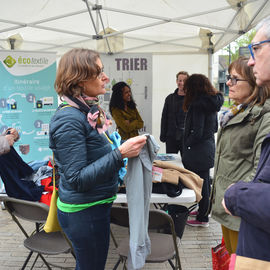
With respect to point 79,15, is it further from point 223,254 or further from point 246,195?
point 246,195

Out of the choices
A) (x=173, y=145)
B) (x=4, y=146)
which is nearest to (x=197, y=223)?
(x=173, y=145)

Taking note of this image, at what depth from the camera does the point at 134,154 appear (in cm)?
148

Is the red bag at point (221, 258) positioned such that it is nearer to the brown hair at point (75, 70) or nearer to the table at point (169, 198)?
the table at point (169, 198)

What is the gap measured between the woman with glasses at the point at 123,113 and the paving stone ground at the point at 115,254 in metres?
1.61

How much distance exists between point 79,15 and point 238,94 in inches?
139

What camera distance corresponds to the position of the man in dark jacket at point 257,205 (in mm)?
790

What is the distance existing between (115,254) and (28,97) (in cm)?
253

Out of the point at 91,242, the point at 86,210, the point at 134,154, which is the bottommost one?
the point at 91,242

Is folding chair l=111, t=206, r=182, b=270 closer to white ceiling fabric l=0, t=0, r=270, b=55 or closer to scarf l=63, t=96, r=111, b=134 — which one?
scarf l=63, t=96, r=111, b=134

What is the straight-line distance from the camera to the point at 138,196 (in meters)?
1.59

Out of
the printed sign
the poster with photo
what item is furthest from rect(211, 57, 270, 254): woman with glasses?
the printed sign

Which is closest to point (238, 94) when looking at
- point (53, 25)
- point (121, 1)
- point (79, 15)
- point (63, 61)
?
point (63, 61)

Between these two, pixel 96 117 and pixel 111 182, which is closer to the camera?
pixel 96 117

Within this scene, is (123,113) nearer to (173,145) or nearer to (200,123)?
(173,145)
